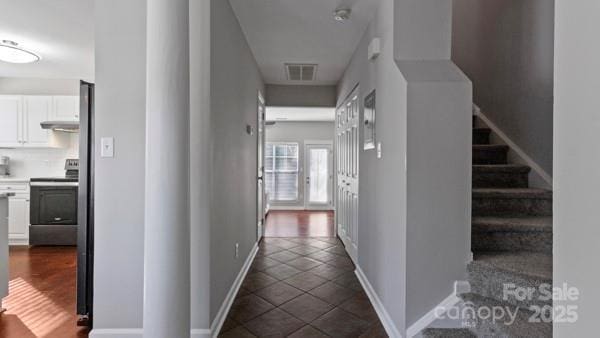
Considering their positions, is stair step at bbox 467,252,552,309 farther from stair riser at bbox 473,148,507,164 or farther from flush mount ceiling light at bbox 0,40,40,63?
flush mount ceiling light at bbox 0,40,40,63

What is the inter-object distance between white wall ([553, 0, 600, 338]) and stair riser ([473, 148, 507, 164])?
2476mm

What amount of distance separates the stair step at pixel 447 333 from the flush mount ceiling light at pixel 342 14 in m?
2.54

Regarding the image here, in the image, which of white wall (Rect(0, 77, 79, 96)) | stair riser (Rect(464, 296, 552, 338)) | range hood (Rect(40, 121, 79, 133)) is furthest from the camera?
white wall (Rect(0, 77, 79, 96))

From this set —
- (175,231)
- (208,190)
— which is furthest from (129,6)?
(175,231)

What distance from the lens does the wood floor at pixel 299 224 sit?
18.8 feet

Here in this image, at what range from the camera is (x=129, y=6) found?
210cm

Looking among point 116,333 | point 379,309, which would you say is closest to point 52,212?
point 116,333

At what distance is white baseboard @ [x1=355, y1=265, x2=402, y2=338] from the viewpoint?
2.17m

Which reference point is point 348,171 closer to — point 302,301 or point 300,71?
point 300,71

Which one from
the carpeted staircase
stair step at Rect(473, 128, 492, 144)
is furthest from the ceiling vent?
the carpeted staircase

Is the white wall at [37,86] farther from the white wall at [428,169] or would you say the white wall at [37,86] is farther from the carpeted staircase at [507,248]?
the carpeted staircase at [507,248]

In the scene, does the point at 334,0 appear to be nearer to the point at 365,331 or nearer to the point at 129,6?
the point at 129,6

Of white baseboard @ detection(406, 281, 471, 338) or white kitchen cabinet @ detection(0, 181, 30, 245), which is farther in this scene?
white kitchen cabinet @ detection(0, 181, 30, 245)

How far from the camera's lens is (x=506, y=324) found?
1629 millimetres
